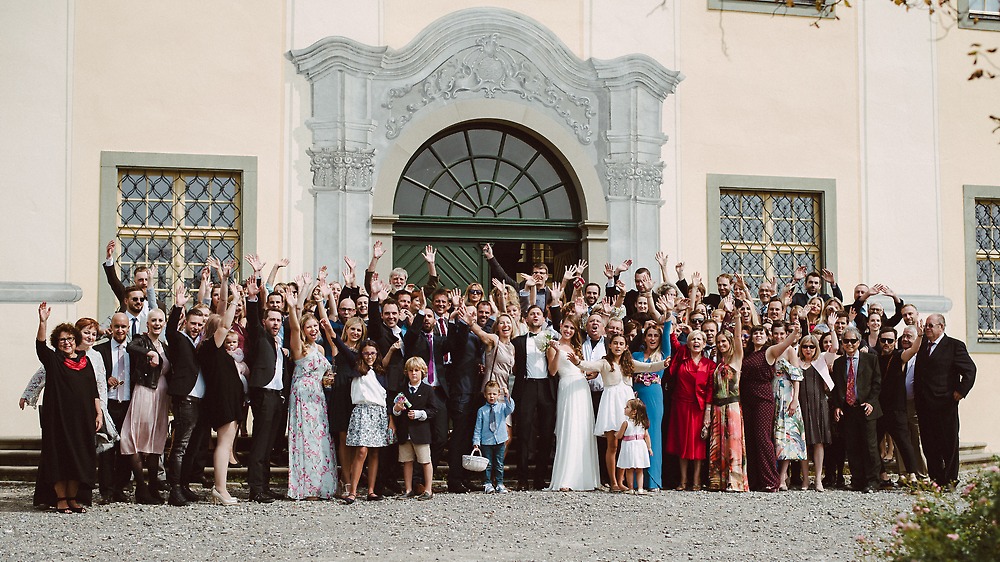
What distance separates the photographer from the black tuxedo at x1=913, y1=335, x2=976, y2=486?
11.8 metres

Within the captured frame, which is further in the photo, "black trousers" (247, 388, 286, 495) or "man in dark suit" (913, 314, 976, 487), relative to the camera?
"man in dark suit" (913, 314, 976, 487)

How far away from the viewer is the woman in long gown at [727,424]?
11.2 meters

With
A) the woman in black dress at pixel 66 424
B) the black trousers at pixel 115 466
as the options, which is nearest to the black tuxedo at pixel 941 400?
the black trousers at pixel 115 466

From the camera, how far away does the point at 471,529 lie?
8.88 meters

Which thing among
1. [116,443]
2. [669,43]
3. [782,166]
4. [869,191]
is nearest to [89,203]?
[116,443]

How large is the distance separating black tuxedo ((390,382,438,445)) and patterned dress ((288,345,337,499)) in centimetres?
62

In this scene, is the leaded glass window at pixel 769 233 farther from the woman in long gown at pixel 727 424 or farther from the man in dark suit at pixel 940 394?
the woman in long gown at pixel 727 424

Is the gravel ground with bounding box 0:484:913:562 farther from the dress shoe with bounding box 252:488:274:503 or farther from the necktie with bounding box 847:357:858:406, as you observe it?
the necktie with bounding box 847:357:858:406

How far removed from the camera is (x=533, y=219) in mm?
15195

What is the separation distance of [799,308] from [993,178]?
211 inches

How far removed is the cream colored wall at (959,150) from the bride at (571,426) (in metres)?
6.69

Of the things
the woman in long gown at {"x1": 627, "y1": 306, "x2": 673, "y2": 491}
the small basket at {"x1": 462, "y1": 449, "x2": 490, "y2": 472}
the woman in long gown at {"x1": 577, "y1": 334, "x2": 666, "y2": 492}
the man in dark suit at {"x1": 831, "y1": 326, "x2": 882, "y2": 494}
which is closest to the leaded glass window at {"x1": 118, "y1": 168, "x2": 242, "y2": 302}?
the small basket at {"x1": 462, "y1": 449, "x2": 490, "y2": 472}

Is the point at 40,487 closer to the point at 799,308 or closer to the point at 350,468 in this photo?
the point at 350,468

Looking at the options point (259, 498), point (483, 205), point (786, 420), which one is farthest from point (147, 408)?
point (483, 205)
